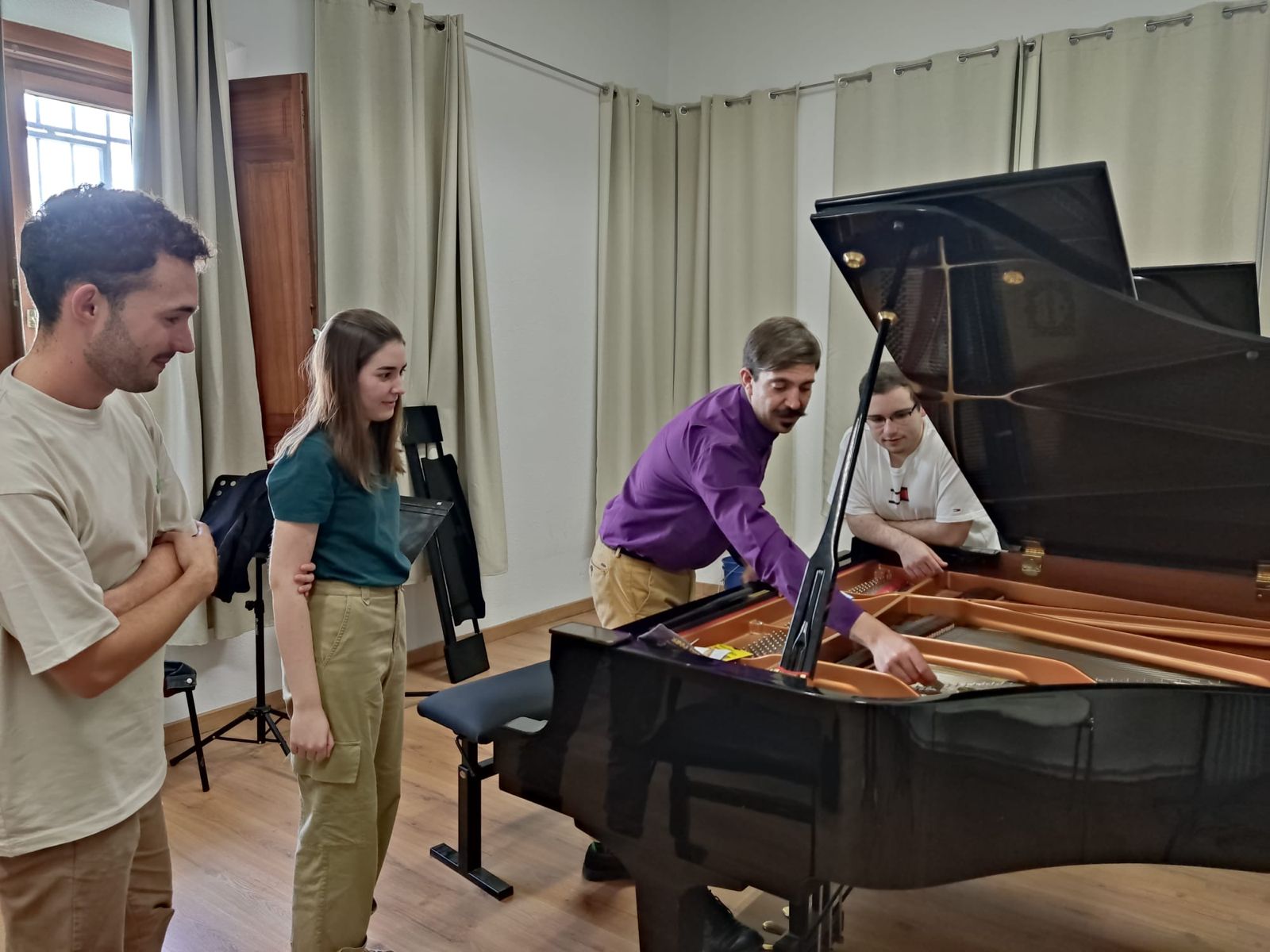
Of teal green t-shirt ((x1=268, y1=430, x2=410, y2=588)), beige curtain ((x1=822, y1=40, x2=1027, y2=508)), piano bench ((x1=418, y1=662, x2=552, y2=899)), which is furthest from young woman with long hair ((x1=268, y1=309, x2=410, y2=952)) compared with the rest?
beige curtain ((x1=822, y1=40, x2=1027, y2=508))

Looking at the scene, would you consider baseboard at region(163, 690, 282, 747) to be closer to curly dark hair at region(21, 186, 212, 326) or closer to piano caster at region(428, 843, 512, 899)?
piano caster at region(428, 843, 512, 899)

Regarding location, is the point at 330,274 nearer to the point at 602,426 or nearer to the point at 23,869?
the point at 602,426

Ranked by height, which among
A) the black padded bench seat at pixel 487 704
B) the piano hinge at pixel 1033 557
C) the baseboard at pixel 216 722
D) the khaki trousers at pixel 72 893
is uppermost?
the piano hinge at pixel 1033 557

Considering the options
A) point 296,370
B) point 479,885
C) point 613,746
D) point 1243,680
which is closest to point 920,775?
point 613,746

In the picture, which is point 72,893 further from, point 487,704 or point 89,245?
point 487,704

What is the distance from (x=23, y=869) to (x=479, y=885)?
1.39 metres

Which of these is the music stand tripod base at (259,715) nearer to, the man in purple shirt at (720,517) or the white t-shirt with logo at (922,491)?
the man in purple shirt at (720,517)

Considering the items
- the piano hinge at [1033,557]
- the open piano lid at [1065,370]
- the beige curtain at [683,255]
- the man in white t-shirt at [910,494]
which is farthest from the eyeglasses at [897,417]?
the beige curtain at [683,255]

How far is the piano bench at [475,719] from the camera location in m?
Result: 2.30

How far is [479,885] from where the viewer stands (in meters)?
2.40

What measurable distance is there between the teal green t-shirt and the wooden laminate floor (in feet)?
3.22

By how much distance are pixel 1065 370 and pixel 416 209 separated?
277cm

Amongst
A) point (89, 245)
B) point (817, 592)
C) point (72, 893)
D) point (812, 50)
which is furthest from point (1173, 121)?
point (72, 893)

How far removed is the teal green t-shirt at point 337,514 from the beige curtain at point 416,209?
203 centimetres
